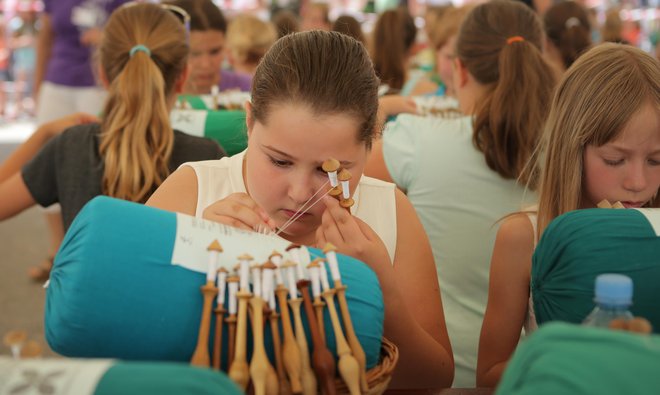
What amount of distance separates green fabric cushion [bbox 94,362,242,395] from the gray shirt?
126cm

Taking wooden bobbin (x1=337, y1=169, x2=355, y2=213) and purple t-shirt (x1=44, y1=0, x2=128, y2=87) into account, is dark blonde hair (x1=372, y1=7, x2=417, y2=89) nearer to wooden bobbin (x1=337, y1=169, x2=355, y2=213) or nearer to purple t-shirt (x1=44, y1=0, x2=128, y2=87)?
purple t-shirt (x1=44, y1=0, x2=128, y2=87)

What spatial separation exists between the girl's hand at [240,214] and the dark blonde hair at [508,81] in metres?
0.96

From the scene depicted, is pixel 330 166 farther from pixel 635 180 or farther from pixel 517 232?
pixel 635 180

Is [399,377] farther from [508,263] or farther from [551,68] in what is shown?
[551,68]

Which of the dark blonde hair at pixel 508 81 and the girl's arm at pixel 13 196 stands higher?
the dark blonde hair at pixel 508 81

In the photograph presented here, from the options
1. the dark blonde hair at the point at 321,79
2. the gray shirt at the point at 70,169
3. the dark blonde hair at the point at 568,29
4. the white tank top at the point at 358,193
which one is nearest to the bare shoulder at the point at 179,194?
the white tank top at the point at 358,193

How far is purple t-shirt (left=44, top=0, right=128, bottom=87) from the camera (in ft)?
13.8

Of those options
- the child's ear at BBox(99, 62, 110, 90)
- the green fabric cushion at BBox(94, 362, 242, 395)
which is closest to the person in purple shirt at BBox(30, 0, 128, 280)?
the child's ear at BBox(99, 62, 110, 90)

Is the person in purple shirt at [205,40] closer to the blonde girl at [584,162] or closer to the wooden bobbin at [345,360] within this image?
the blonde girl at [584,162]

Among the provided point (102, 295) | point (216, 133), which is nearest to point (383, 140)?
point (216, 133)

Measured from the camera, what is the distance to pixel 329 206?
120 centimetres

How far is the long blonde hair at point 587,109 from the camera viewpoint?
4.66 feet

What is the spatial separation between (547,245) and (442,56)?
2.60 metres

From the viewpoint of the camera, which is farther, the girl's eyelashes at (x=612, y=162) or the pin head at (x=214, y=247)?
the girl's eyelashes at (x=612, y=162)
